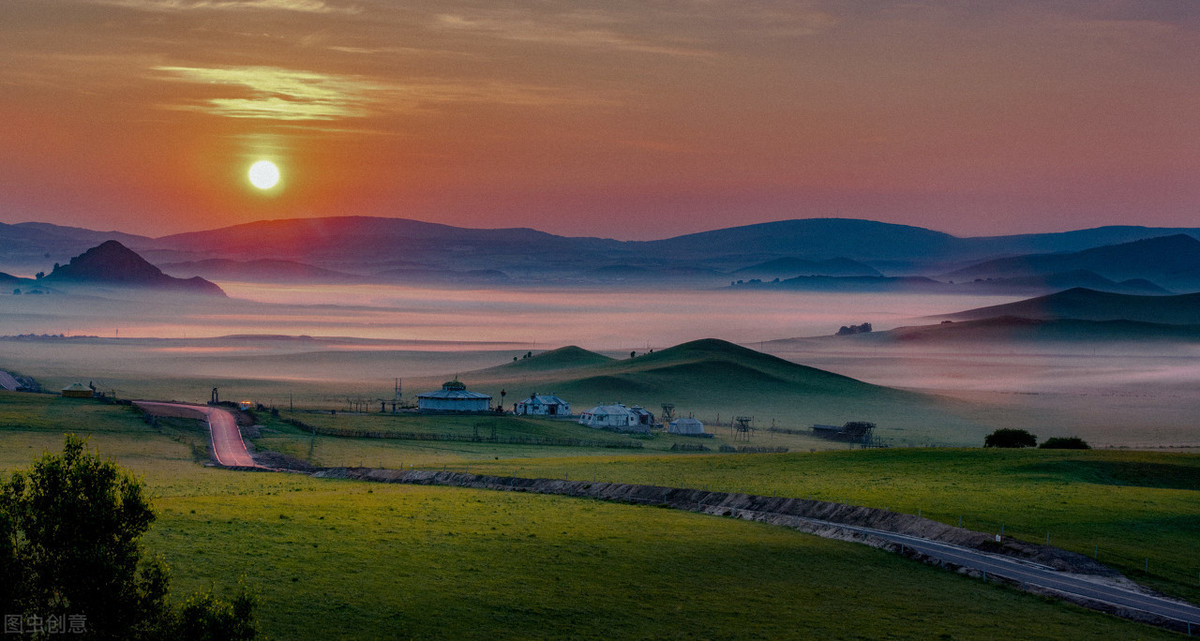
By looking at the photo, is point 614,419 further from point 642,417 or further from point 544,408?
point 544,408

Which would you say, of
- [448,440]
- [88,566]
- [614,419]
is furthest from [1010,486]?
[614,419]

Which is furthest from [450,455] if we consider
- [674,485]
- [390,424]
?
[674,485]

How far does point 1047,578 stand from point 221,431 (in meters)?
80.3

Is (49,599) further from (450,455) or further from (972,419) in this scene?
(972,419)

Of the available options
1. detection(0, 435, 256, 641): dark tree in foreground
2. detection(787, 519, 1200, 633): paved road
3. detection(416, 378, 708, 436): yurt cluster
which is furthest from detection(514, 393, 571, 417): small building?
detection(0, 435, 256, 641): dark tree in foreground

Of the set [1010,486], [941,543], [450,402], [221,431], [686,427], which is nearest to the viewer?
[941,543]

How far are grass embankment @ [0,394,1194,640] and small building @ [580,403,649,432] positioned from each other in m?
77.0

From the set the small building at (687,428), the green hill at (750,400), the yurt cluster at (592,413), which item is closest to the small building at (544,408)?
the yurt cluster at (592,413)

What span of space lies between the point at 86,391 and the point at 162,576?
111919 millimetres

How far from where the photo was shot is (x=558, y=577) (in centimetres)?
3609

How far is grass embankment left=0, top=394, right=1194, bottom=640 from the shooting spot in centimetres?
3100

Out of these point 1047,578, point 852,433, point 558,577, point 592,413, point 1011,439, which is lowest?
point 1047,578

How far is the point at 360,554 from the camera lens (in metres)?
38.2

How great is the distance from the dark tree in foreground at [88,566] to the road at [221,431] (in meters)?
56.4
